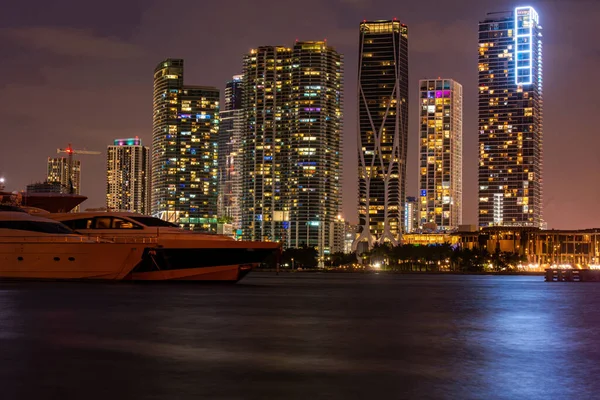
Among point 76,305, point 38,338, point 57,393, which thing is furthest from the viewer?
point 76,305

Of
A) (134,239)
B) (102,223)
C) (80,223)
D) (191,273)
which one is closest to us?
(134,239)

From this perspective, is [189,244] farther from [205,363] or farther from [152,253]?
[205,363]

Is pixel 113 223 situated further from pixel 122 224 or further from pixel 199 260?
pixel 199 260

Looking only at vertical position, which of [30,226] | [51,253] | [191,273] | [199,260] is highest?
[30,226]

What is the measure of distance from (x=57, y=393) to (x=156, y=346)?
8.08 meters

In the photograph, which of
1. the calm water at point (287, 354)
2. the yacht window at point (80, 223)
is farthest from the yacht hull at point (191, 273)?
the calm water at point (287, 354)

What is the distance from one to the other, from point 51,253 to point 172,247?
9.26 metres

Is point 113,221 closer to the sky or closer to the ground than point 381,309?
closer to the sky

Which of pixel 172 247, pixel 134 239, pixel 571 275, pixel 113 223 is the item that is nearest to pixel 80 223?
pixel 113 223

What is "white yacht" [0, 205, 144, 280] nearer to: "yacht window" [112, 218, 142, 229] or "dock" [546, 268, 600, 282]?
"yacht window" [112, 218, 142, 229]

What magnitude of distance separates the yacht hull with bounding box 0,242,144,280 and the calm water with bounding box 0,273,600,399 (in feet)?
85.2

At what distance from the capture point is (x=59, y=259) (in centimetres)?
6875

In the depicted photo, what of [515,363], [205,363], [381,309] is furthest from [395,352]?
[381,309]

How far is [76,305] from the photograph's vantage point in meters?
43.5
